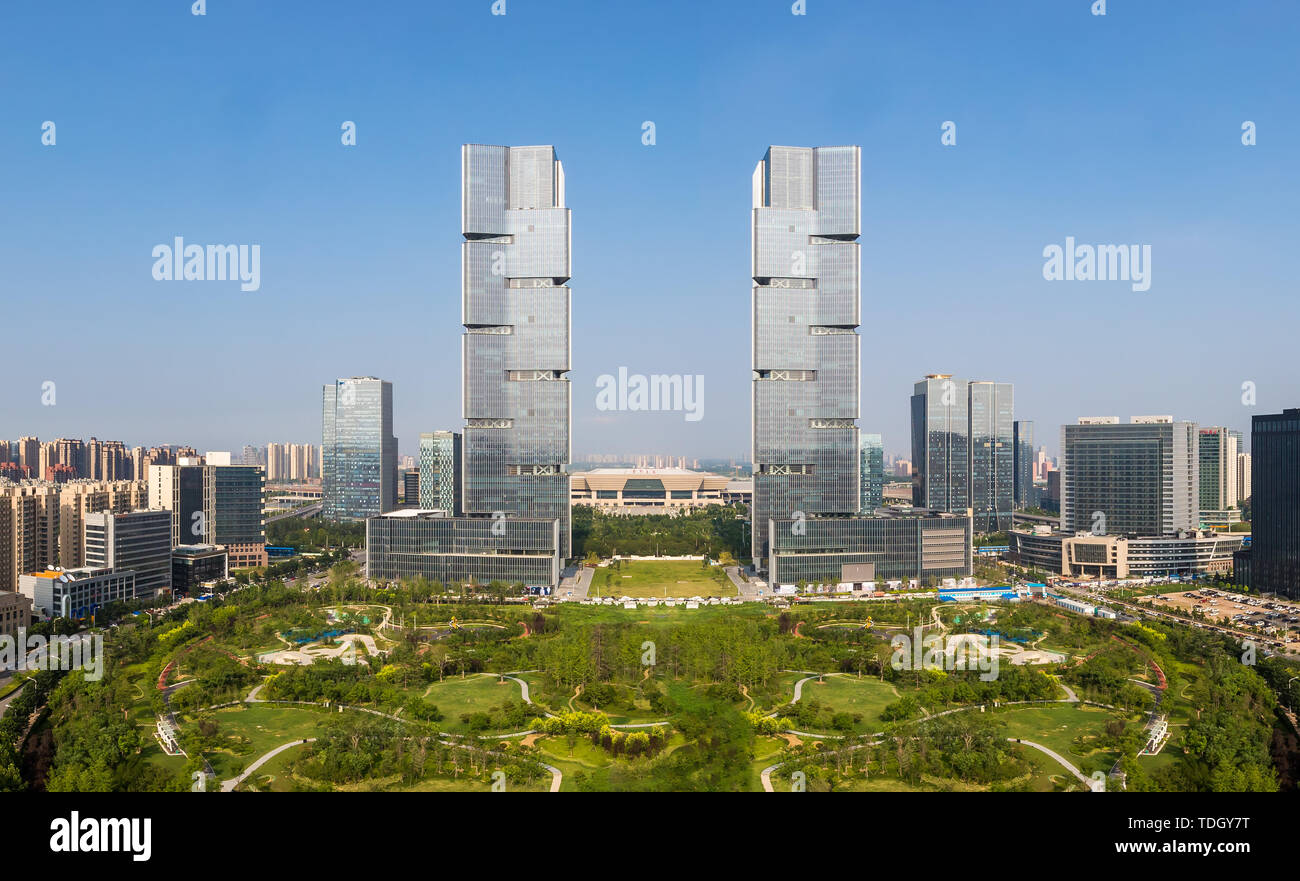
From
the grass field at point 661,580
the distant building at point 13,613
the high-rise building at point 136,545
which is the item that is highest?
the high-rise building at point 136,545

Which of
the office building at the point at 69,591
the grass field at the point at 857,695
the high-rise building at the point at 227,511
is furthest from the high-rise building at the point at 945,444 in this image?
the office building at the point at 69,591

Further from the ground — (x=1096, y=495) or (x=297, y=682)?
(x=1096, y=495)

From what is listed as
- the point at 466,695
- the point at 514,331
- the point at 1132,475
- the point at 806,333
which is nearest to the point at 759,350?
the point at 806,333

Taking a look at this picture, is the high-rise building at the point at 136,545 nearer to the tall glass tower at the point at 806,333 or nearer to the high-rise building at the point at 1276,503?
the tall glass tower at the point at 806,333

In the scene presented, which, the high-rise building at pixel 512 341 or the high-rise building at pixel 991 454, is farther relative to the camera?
the high-rise building at pixel 991 454

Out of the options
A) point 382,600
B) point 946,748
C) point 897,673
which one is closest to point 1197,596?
point 897,673
